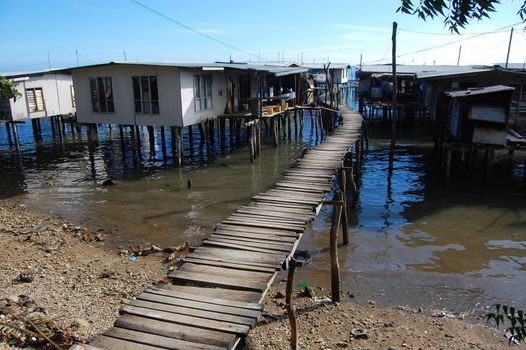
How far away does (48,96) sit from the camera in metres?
29.5

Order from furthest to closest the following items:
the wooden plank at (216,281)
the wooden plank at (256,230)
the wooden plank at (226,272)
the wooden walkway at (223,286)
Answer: the wooden plank at (256,230), the wooden plank at (226,272), the wooden plank at (216,281), the wooden walkway at (223,286)

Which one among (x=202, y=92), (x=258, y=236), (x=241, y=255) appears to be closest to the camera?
(x=241, y=255)

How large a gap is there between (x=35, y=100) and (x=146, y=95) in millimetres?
11180

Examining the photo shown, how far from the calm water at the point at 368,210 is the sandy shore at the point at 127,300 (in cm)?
107

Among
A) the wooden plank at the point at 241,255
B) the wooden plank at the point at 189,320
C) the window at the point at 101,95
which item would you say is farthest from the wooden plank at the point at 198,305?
the window at the point at 101,95

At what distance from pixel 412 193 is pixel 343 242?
6918 mm

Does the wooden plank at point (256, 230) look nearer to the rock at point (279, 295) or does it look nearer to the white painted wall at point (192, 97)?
the rock at point (279, 295)

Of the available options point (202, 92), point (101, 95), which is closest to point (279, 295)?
point (202, 92)

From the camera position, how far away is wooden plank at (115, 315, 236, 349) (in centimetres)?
567

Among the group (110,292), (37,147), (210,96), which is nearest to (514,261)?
(110,292)

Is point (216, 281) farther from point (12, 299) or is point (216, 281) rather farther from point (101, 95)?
point (101, 95)

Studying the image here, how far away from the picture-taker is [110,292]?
9.83m

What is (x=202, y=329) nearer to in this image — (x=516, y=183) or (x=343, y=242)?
(x=343, y=242)

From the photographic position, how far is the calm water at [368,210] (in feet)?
37.0
